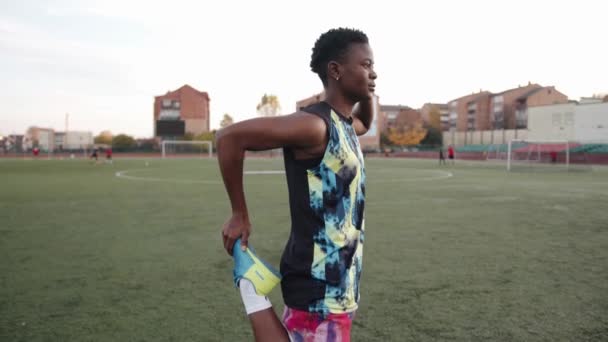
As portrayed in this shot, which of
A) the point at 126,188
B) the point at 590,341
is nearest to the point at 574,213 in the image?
the point at 590,341

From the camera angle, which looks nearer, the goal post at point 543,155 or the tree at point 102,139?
the goal post at point 543,155

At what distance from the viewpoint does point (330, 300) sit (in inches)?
75.8

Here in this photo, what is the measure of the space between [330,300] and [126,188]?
16.4m

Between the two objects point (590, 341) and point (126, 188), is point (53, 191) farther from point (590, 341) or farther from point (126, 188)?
point (590, 341)

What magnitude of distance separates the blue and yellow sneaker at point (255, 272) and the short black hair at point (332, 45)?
2.79 ft

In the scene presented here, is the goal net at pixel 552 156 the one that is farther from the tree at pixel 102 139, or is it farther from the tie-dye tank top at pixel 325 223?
the tree at pixel 102 139

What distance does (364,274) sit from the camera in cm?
559

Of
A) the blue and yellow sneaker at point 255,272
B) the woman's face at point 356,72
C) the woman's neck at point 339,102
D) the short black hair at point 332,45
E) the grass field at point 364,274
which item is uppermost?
the short black hair at point 332,45

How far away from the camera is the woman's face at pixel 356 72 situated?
2.07 m

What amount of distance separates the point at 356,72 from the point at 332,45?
16cm

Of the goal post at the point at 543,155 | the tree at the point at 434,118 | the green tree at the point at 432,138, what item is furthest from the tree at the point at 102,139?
the goal post at the point at 543,155

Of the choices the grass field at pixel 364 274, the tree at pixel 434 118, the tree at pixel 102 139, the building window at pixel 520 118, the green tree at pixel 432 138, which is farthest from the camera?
the tree at pixel 102 139

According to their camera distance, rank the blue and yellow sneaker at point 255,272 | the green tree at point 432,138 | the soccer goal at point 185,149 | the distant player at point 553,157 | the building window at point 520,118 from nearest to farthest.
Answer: the blue and yellow sneaker at point 255,272
the distant player at point 553,157
the soccer goal at point 185,149
the building window at point 520,118
the green tree at point 432,138

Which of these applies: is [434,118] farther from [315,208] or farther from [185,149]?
[315,208]
